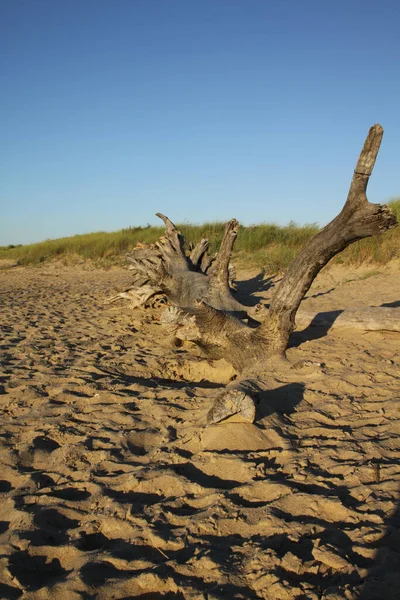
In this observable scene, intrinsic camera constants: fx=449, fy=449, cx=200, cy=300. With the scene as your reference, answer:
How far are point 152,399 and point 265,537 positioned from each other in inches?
73.8

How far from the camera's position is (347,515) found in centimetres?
209

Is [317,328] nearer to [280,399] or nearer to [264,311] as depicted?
[264,311]

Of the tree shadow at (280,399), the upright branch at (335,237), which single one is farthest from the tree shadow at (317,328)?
the tree shadow at (280,399)

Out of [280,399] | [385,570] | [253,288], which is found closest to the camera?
[385,570]

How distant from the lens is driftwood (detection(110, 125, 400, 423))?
3617 millimetres

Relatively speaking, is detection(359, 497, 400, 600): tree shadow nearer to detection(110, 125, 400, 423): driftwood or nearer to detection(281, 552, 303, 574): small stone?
detection(281, 552, 303, 574): small stone

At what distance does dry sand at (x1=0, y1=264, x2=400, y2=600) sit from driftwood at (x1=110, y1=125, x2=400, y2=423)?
20 centimetres

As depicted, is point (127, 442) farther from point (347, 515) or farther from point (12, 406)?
point (347, 515)

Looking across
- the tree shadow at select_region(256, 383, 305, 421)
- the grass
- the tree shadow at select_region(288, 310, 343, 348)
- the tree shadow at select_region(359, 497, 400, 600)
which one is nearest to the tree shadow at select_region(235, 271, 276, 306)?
the grass

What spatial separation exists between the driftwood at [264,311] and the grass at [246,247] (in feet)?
14.6

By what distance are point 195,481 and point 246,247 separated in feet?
34.8

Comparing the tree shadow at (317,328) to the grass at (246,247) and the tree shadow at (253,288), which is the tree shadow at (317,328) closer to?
the tree shadow at (253,288)

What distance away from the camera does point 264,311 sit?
18.7ft

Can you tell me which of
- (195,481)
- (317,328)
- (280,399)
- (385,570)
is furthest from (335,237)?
(385,570)
